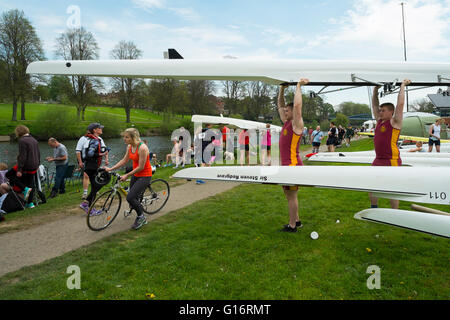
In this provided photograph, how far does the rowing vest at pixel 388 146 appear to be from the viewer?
12.5 feet

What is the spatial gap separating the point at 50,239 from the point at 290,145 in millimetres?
4115

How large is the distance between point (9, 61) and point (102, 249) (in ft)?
104

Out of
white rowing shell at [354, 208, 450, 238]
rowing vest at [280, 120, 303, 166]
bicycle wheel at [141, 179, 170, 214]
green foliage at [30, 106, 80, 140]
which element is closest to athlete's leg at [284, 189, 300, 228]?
rowing vest at [280, 120, 303, 166]

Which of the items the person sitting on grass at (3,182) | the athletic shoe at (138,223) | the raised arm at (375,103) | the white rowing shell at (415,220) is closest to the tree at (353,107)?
the raised arm at (375,103)

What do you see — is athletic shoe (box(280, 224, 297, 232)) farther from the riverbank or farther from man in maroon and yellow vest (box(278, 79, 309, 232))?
the riverbank

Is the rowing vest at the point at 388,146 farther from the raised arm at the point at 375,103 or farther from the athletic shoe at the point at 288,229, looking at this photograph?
the athletic shoe at the point at 288,229

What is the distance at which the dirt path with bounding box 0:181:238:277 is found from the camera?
362cm

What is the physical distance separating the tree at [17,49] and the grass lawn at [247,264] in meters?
28.7

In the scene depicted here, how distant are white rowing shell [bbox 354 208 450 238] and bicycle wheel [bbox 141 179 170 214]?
12.9 feet

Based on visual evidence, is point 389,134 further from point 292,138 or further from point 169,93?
point 169,93

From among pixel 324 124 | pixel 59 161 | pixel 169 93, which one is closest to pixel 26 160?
pixel 59 161

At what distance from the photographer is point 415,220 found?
3020 millimetres

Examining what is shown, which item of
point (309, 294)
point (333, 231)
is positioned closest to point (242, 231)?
point (333, 231)
